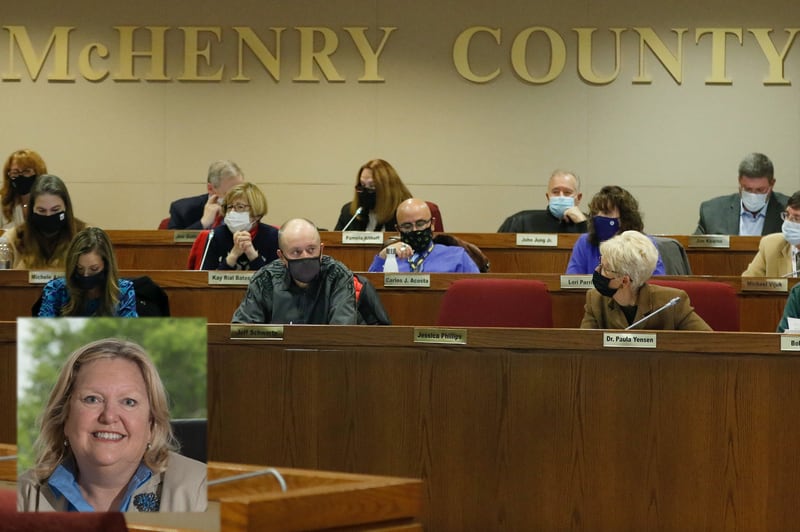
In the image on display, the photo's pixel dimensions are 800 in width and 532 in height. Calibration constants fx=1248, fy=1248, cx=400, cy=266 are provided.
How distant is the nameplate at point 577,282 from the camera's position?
190 inches

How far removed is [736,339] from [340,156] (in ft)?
16.6

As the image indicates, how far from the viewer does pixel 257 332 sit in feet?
11.4

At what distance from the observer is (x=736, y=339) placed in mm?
3271

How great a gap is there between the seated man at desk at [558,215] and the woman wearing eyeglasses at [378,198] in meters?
0.46

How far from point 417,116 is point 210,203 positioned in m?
2.00

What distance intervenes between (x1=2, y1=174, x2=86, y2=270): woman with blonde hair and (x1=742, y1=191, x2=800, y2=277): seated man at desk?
2951 mm

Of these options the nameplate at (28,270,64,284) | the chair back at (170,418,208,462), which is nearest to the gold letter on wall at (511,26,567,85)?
the nameplate at (28,270,64,284)

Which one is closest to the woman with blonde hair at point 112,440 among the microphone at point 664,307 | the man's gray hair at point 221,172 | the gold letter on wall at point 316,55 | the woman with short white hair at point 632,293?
the microphone at point 664,307

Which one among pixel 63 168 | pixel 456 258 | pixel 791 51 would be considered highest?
pixel 791 51

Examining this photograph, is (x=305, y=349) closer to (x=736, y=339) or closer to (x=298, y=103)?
(x=736, y=339)

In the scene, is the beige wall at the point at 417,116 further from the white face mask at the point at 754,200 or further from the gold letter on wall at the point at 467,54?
the white face mask at the point at 754,200

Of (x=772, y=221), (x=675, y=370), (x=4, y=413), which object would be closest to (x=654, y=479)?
(x=675, y=370)

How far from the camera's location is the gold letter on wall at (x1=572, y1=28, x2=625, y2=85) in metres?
7.92

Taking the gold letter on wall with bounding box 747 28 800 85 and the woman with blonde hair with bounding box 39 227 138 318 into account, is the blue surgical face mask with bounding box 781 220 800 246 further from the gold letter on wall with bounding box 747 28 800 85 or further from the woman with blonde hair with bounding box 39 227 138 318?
the woman with blonde hair with bounding box 39 227 138 318
